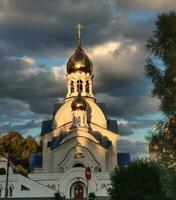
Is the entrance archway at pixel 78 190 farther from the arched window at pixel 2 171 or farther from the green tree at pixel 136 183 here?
the green tree at pixel 136 183

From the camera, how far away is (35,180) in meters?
43.6

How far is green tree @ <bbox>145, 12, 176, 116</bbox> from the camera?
1648 cm

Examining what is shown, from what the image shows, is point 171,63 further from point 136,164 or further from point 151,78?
point 136,164

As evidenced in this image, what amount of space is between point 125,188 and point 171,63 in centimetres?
1012

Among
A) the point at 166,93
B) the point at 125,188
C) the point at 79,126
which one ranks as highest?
the point at 79,126

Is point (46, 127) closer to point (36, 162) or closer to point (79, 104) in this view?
point (36, 162)

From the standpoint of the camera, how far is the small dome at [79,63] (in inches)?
2066

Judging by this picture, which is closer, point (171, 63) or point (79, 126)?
point (171, 63)

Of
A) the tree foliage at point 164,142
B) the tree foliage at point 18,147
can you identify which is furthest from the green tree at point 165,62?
the tree foliage at point 18,147

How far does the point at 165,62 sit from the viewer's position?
16938 mm

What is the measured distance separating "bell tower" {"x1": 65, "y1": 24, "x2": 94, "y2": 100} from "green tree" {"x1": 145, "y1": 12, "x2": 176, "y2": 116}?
33526 mm

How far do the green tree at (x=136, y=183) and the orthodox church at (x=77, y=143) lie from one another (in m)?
15.5

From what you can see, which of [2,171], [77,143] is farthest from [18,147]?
[77,143]

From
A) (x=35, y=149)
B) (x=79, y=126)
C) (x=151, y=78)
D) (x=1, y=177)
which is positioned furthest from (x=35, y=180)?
(x=151, y=78)
